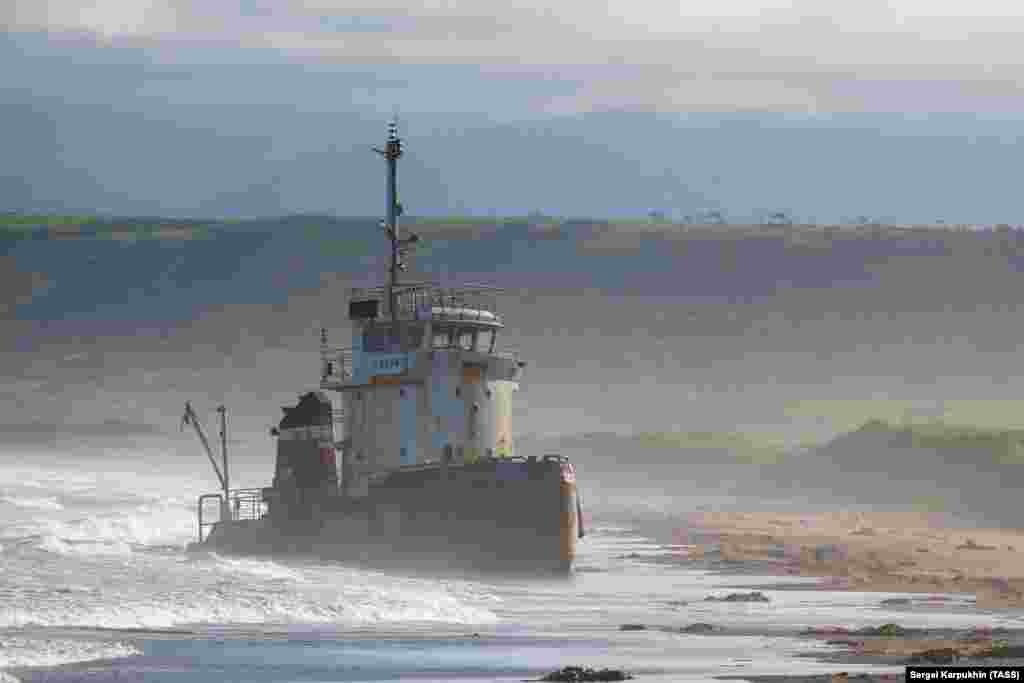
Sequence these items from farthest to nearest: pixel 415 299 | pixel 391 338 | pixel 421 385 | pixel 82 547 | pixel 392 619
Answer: pixel 82 547, pixel 415 299, pixel 391 338, pixel 421 385, pixel 392 619

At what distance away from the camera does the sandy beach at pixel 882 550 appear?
1918 inches

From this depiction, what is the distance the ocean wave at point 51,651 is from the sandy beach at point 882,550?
55.8 feet

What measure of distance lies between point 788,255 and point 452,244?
2798 centimetres

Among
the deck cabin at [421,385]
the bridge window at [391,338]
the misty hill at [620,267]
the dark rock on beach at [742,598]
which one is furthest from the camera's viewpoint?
the misty hill at [620,267]

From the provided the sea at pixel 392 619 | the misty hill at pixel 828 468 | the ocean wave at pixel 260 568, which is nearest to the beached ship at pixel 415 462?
the sea at pixel 392 619

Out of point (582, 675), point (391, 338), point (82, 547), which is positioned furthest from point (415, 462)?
point (582, 675)

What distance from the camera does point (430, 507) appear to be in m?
51.9

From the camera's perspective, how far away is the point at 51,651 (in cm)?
3128

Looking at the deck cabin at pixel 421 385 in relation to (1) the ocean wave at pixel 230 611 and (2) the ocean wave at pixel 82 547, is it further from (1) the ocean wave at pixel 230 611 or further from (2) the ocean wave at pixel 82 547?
(1) the ocean wave at pixel 230 611

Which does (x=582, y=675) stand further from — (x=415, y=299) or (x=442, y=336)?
(x=415, y=299)

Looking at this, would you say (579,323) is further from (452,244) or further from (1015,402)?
(1015,402)

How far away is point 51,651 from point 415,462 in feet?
74.6

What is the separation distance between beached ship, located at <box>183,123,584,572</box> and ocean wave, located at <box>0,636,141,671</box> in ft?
63.2

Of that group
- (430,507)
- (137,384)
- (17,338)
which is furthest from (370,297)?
(17,338)
